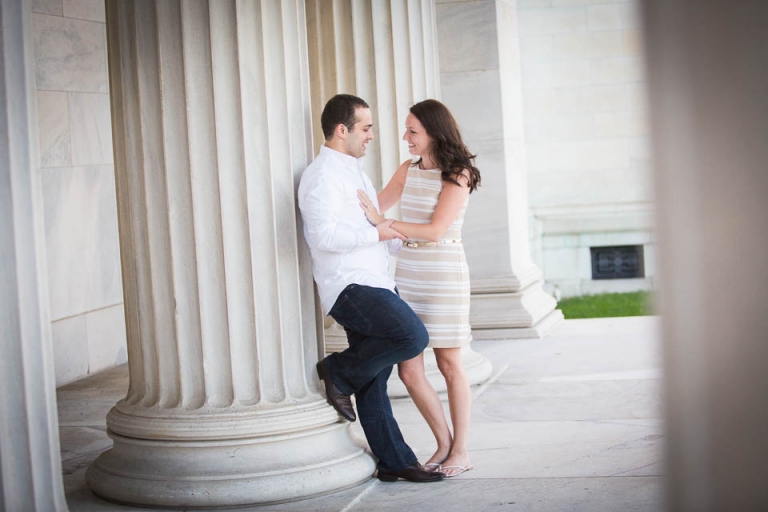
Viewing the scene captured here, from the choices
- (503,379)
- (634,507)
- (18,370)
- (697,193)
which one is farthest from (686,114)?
(503,379)

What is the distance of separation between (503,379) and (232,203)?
396 cm

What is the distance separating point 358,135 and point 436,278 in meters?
0.89

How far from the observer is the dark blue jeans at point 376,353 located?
5.21 metres

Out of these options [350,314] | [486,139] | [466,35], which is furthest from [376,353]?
[466,35]

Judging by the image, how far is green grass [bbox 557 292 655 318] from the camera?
13.2 metres

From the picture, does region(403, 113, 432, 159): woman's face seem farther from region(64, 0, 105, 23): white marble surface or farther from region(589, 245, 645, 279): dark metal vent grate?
region(589, 245, 645, 279): dark metal vent grate

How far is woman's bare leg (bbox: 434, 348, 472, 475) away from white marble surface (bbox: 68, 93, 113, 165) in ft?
17.3

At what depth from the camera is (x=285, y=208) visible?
5.38 meters

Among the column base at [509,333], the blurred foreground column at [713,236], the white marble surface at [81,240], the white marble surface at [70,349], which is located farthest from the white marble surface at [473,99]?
the blurred foreground column at [713,236]

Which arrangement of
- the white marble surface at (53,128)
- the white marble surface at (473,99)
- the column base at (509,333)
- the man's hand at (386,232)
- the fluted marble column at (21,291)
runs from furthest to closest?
the white marble surface at (473,99) → the column base at (509,333) → the white marble surface at (53,128) → the man's hand at (386,232) → the fluted marble column at (21,291)

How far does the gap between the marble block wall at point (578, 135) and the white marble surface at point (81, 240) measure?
715 cm

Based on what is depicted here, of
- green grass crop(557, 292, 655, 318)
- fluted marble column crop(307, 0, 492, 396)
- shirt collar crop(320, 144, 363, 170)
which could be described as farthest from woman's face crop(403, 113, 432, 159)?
green grass crop(557, 292, 655, 318)

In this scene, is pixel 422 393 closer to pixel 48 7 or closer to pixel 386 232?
pixel 386 232

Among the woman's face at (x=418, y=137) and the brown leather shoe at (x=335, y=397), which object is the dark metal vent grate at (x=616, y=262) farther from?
the brown leather shoe at (x=335, y=397)
